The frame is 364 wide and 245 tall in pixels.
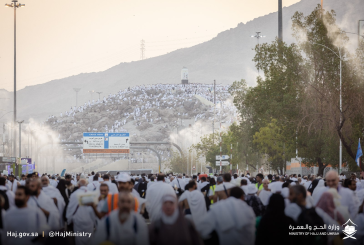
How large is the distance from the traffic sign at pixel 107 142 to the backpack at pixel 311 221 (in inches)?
2653

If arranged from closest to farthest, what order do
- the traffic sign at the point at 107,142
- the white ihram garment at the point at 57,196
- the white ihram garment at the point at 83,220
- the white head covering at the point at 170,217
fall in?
the white head covering at the point at 170,217
the white ihram garment at the point at 83,220
the white ihram garment at the point at 57,196
the traffic sign at the point at 107,142

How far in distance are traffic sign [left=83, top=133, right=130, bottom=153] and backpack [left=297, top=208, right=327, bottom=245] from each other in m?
67.4

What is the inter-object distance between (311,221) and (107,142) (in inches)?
2676

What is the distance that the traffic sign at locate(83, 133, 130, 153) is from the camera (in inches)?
2982

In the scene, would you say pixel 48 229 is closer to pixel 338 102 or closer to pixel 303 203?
pixel 303 203

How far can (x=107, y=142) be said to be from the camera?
249 feet

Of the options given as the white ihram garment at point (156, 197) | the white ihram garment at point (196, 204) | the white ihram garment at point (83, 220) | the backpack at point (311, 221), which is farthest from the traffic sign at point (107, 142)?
the backpack at point (311, 221)

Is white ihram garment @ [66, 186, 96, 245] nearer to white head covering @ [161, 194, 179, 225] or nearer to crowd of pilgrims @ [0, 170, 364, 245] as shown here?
crowd of pilgrims @ [0, 170, 364, 245]

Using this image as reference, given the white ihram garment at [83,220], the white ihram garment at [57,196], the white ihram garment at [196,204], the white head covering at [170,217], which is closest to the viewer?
the white head covering at [170,217]

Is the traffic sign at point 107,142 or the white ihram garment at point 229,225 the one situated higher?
the traffic sign at point 107,142

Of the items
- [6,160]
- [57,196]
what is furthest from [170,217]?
[6,160]

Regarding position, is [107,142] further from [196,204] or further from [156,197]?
[196,204]

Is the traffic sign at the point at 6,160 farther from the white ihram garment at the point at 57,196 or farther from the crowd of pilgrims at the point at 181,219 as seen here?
the crowd of pilgrims at the point at 181,219

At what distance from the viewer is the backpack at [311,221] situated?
8729 mm
